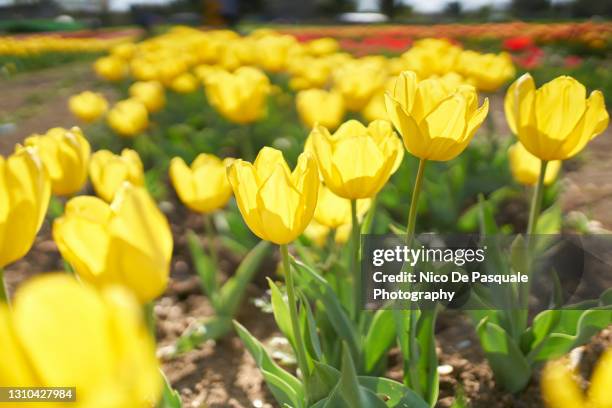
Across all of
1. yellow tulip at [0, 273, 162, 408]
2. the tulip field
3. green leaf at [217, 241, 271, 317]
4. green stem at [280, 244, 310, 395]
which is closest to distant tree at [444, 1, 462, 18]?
the tulip field

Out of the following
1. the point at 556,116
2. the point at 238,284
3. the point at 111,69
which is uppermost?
the point at 556,116

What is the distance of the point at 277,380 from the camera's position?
50.3 inches

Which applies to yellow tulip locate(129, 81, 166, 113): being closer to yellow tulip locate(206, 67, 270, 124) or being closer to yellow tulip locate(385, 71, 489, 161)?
yellow tulip locate(206, 67, 270, 124)

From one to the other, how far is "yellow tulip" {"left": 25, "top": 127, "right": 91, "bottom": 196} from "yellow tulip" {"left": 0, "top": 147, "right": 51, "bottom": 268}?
2.06 feet

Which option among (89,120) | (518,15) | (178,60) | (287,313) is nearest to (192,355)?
(287,313)

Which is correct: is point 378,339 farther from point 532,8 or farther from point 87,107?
point 532,8

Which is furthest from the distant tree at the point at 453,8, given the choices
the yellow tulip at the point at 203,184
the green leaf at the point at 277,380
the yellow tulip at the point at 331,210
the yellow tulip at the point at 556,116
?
the green leaf at the point at 277,380

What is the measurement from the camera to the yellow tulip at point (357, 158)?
3.92ft

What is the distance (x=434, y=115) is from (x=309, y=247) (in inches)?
43.6

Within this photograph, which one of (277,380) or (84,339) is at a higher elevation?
(84,339)

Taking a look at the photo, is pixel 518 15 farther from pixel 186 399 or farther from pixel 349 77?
pixel 186 399

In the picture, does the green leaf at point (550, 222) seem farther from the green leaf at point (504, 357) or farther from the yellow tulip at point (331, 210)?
the yellow tulip at point (331, 210)

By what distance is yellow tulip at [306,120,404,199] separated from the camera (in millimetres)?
1194

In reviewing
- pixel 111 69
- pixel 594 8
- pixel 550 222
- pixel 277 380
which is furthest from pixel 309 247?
pixel 594 8
